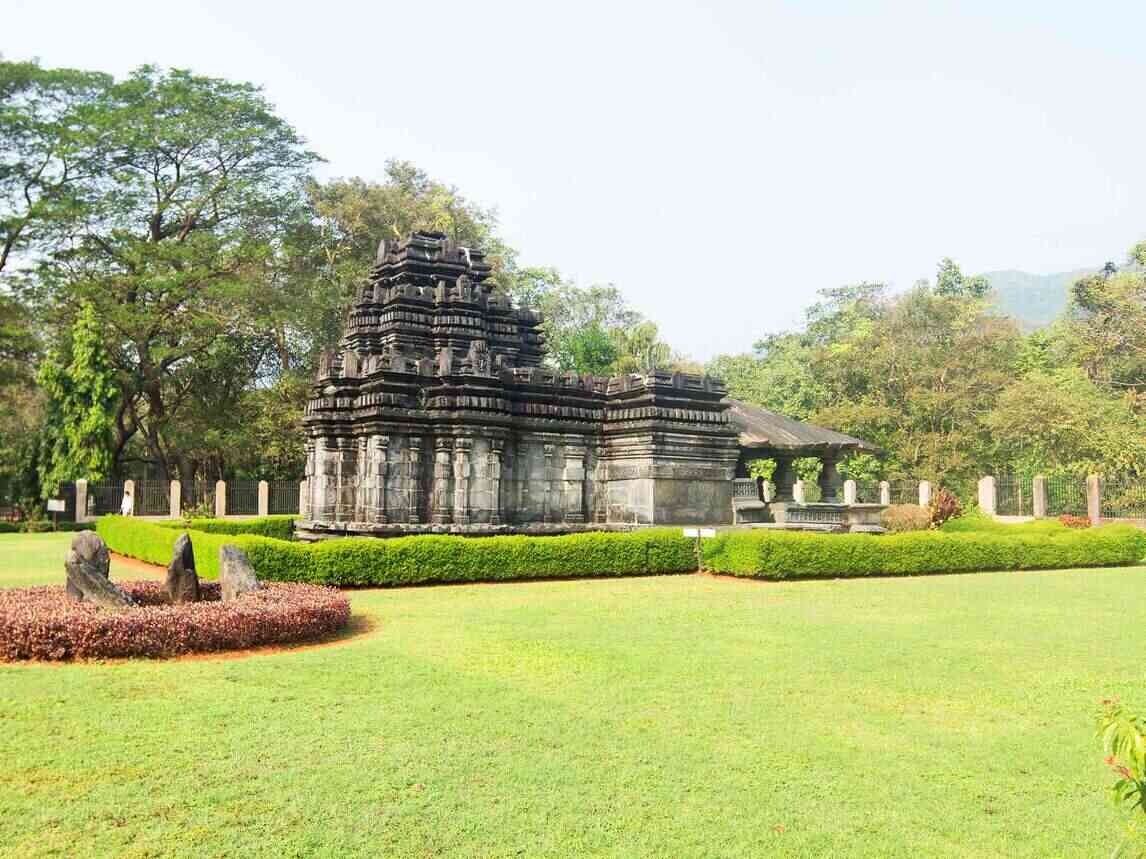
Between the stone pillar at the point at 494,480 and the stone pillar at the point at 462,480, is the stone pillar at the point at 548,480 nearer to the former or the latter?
the stone pillar at the point at 494,480

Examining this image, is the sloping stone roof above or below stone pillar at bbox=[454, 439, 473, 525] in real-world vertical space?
above

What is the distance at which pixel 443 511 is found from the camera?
16109mm

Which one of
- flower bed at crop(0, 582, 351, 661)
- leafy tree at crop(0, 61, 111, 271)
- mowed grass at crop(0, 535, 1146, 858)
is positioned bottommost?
mowed grass at crop(0, 535, 1146, 858)

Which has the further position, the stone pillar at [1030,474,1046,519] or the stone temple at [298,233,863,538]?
the stone pillar at [1030,474,1046,519]

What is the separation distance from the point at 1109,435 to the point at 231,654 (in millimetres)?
32550

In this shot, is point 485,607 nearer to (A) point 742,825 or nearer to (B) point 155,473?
(A) point 742,825

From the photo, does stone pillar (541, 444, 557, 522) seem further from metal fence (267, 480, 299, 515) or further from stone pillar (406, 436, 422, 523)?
metal fence (267, 480, 299, 515)

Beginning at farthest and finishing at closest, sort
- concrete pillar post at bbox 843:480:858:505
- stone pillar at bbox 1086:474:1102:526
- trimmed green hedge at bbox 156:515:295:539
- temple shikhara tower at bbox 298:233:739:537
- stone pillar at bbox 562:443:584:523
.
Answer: concrete pillar post at bbox 843:480:858:505, stone pillar at bbox 1086:474:1102:526, trimmed green hedge at bbox 156:515:295:539, stone pillar at bbox 562:443:584:523, temple shikhara tower at bbox 298:233:739:537

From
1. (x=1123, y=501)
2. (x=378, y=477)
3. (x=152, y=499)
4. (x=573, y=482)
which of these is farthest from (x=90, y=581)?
(x=1123, y=501)

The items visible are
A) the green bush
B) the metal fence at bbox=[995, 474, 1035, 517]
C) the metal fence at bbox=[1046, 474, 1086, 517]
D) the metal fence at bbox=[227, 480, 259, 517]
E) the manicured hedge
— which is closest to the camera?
the manicured hedge

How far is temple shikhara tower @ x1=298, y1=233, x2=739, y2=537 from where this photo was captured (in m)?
16.2

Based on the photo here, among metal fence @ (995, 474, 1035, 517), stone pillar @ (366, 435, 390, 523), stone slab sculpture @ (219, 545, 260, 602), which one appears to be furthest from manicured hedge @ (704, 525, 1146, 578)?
metal fence @ (995, 474, 1035, 517)

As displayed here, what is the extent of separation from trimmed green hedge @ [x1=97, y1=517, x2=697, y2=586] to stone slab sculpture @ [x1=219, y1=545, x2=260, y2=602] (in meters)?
1.46

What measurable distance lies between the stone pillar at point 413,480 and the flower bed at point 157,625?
22.9 ft
